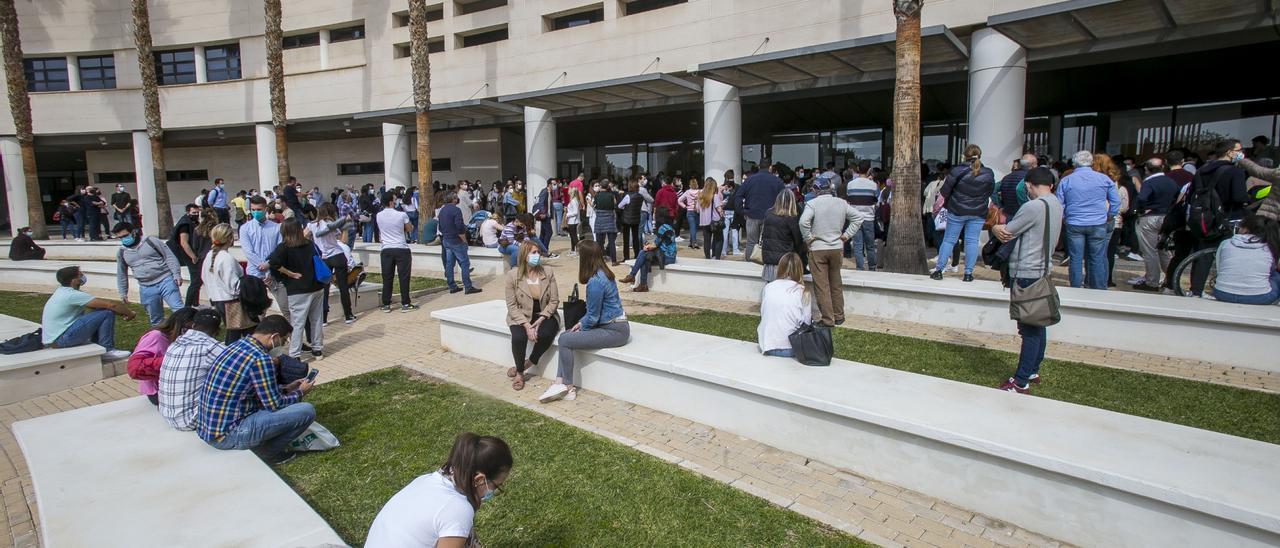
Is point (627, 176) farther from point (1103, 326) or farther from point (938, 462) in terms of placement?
point (938, 462)

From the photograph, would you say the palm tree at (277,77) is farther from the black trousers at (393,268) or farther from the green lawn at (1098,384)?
the green lawn at (1098,384)

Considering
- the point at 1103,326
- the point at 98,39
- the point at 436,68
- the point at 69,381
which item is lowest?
the point at 69,381

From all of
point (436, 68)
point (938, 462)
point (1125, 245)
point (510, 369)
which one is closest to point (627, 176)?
point (436, 68)

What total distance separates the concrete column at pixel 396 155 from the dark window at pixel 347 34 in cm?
449

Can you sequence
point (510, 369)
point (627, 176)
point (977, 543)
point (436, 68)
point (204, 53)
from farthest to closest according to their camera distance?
point (204, 53) → point (627, 176) → point (436, 68) → point (510, 369) → point (977, 543)

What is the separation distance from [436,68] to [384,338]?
18177mm

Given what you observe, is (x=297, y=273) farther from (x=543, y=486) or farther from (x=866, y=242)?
(x=866, y=242)

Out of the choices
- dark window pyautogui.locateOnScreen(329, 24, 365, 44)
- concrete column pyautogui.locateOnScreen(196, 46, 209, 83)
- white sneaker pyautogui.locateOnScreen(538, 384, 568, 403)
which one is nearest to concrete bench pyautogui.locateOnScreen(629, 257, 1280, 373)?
white sneaker pyautogui.locateOnScreen(538, 384, 568, 403)

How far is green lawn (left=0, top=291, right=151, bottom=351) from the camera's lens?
961 cm

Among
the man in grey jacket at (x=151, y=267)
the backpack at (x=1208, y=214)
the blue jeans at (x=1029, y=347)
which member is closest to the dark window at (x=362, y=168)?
the man in grey jacket at (x=151, y=267)

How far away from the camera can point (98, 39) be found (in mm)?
29828

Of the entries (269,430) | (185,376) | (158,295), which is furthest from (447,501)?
(158,295)

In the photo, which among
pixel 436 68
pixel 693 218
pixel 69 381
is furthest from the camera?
pixel 436 68

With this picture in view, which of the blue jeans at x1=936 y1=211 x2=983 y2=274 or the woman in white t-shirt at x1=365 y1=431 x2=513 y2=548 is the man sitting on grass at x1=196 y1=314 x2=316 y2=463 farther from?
the blue jeans at x1=936 y1=211 x2=983 y2=274
